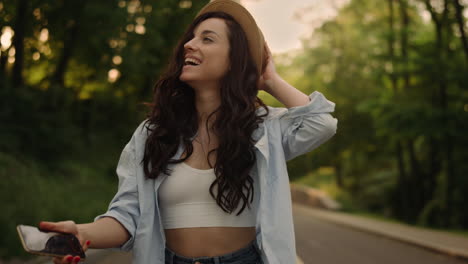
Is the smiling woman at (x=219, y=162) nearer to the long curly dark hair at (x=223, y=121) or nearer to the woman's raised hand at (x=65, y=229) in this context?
the long curly dark hair at (x=223, y=121)

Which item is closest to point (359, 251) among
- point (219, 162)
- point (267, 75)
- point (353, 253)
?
point (353, 253)

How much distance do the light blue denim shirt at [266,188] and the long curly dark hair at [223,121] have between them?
5 centimetres

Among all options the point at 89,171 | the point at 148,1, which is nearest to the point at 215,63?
the point at 148,1

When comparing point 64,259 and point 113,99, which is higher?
point 64,259

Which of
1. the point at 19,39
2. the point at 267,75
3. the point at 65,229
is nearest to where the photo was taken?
the point at 65,229

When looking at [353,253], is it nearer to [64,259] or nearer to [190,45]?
[190,45]

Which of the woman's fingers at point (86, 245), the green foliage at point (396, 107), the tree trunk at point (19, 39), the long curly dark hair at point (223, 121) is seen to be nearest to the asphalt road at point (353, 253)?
the green foliage at point (396, 107)

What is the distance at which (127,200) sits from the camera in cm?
238

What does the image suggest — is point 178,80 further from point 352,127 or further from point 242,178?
point 352,127

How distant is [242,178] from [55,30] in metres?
14.9

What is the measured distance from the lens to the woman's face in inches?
99.8

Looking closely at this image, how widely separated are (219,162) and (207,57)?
474 mm

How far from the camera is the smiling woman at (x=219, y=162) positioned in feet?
A: 7.63

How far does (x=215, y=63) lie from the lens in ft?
A: 8.39
